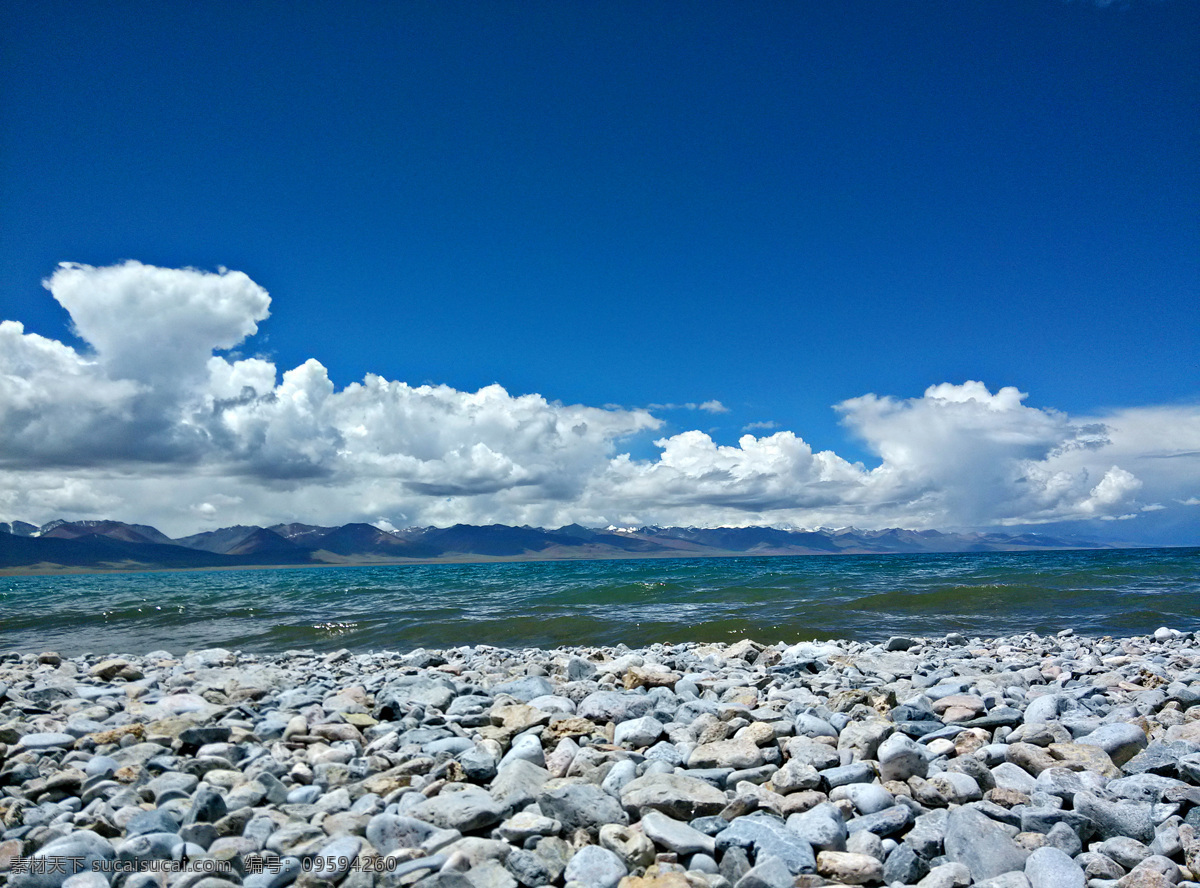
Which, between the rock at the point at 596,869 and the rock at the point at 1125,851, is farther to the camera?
the rock at the point at 1125,851

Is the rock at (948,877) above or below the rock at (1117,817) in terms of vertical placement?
below

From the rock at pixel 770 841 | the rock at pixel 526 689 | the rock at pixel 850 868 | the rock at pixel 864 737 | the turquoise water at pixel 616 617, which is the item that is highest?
the rock at pixel 864 737

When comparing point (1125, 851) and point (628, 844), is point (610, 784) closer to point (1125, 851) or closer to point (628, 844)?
point (628, 844)

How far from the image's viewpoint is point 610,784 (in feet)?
15.0

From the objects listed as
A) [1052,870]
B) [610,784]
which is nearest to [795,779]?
[610,784]

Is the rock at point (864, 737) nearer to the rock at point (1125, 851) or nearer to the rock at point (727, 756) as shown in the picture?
the rock at point (727, 756)

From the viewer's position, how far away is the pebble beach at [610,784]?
3.47 metres

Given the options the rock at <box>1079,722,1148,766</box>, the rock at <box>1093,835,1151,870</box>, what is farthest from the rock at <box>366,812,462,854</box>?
the rock at <box>1079,722,1148,766</box>

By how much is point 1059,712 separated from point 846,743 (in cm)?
234

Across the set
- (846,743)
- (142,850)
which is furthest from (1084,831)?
(142,850)

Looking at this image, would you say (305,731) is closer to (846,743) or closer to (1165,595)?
(846,743)

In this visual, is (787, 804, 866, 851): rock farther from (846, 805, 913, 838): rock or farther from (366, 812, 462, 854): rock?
(366, 812, 462, 854): rock

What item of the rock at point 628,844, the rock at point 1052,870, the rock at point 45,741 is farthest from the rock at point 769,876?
the rock at point 45,741

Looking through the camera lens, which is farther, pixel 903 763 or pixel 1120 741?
pixel 1120 741
